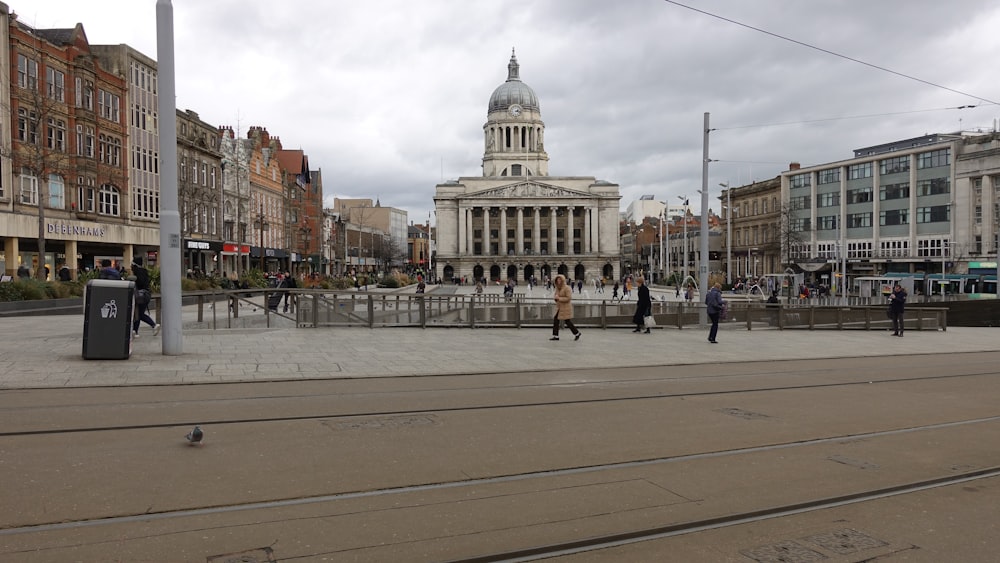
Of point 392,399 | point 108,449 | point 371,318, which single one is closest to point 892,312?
point 371,318

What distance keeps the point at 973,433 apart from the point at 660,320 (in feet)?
55.9

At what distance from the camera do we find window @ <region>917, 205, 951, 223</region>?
7158 centimetres

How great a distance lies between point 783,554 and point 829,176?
3545 inches

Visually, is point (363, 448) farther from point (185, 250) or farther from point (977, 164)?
point (977, 164)

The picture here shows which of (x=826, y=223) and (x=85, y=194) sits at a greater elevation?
(x=826, y=223)

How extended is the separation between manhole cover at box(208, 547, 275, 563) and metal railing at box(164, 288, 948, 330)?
14.9 metres

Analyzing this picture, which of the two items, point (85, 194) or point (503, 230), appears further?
point (503, 230)

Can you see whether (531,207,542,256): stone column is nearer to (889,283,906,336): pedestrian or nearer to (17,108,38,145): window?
(17,108,38,145): window

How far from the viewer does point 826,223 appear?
86.5 m

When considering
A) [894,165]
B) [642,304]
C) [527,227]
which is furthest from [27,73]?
[527,227]

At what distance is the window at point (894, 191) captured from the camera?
76375 mm

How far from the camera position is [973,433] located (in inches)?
332

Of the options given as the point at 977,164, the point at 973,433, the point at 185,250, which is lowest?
the point at 973,433

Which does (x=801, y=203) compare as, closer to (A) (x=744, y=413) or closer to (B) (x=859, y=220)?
(B) (x=859, y=220)
